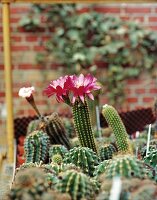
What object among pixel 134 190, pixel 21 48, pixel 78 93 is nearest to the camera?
pixel 134 190

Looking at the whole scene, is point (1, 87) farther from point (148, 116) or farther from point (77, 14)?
point (148, 116)

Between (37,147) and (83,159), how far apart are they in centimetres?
51

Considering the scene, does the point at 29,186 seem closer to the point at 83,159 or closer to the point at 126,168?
the point at 126,168

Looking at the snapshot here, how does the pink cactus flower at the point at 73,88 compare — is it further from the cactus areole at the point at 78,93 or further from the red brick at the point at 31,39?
the red brick at the point at 31,39

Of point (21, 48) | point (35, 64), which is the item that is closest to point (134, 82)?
point (35, 64)

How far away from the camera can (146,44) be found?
522 cm

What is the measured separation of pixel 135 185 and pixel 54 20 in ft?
12.8

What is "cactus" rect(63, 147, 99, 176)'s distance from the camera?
1.84 meters

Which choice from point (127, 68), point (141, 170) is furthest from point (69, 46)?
point (141, 170)

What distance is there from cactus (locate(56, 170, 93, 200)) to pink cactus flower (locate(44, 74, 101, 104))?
0.52m

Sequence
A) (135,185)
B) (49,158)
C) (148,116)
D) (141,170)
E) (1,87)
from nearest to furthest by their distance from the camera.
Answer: (135,185)
(141,170)
(49,158)
(148,116)
(1,87)

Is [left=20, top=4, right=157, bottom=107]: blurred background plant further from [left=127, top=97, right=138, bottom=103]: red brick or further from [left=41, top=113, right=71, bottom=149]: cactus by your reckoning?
[left=41, top=113, right=71, bottom=149]: cactus

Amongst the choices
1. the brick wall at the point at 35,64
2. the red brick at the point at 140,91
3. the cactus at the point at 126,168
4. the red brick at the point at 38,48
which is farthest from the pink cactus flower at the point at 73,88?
the red brick at the point at 140,91

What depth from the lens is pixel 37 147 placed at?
7.61ft
